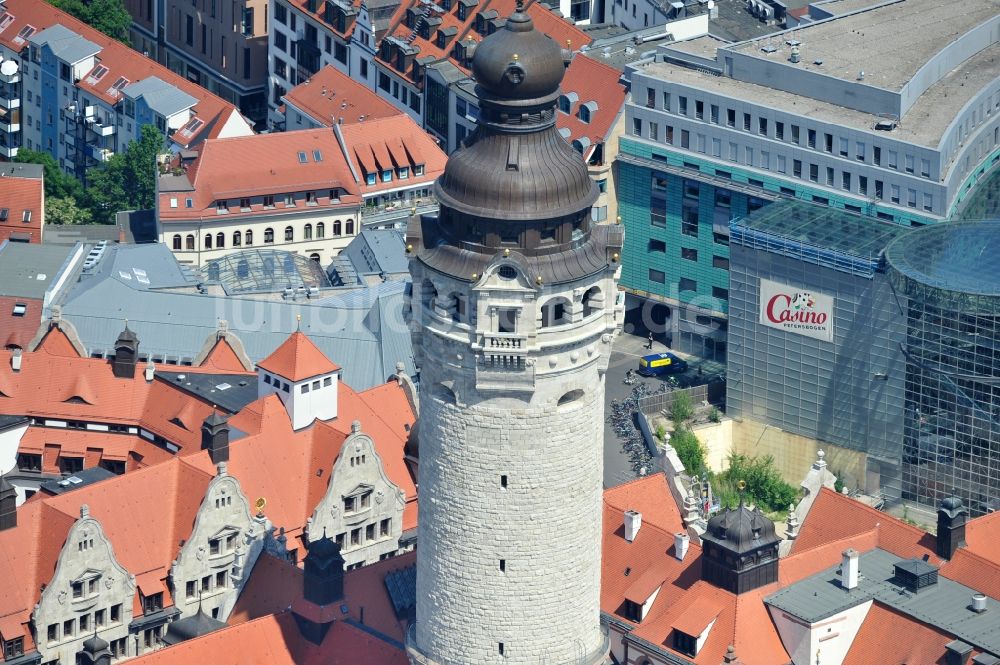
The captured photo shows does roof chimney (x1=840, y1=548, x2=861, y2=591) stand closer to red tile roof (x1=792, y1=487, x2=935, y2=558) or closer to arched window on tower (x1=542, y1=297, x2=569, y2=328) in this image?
red tile roof (x1=792, y1=487, x2=935, y2=558)

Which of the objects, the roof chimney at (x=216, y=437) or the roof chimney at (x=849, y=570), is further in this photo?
the roof chimney at (x=216, y=437)

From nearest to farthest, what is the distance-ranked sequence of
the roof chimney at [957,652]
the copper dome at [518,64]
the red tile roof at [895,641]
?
the copper dome at [518,64], the roof chimney at [957,652], the red tile roof at [895,641]

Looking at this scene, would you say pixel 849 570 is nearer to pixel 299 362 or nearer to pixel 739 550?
pixel 739 550

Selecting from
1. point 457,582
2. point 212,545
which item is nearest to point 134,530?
point 212,545

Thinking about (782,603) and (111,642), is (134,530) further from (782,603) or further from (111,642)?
(782,603)

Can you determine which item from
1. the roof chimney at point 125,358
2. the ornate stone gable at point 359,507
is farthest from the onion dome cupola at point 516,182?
the roof chimney at point 125,358

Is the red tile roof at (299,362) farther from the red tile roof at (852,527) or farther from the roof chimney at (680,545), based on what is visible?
the red tile roof at (852,527)

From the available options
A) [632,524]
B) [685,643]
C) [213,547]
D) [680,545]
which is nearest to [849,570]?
[680,545]
